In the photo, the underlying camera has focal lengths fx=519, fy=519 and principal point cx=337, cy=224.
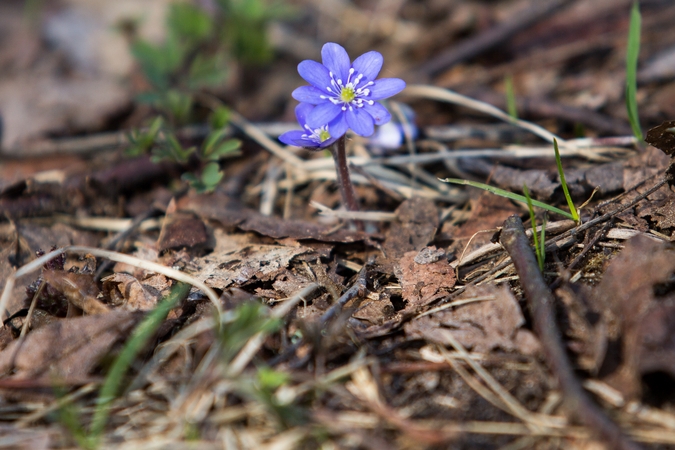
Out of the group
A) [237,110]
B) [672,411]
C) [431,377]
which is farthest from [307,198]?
[672,411]

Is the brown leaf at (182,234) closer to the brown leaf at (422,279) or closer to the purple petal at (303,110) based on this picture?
the purple petal at (303,110)

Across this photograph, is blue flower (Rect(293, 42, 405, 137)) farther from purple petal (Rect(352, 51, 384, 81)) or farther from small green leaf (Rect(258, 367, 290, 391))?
small green leaf (Rect(258, 367, 290, 391))

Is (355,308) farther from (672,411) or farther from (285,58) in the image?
(285,58)

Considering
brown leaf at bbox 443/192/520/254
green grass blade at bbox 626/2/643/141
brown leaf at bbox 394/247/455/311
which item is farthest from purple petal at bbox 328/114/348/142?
green grass blade at bbox 626/2/643/141

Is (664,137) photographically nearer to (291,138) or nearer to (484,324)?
(484,324)

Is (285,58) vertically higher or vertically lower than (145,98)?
higher
